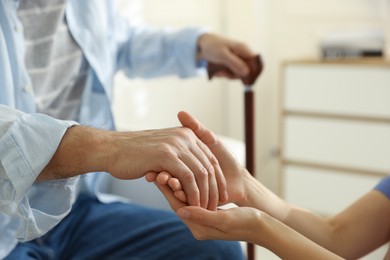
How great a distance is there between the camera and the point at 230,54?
1.59 metres

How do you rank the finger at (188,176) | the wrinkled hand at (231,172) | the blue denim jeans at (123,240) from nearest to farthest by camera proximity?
the finger at (188,176)
the wrinkled hand at (231,172)
the blue denim jeans at (123,240)

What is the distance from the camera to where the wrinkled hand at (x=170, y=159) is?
90 cm

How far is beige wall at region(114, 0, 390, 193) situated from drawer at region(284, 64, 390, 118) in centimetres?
36

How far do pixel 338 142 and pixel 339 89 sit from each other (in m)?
0.27

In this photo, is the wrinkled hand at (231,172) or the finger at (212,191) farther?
the wrinkled hand at (231,172)

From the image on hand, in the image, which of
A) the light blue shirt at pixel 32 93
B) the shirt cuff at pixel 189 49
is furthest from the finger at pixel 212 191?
the shirt cuff at pixel 189 49

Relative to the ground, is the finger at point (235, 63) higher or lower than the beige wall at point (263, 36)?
higher

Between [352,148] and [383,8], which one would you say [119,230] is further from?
[383,8]

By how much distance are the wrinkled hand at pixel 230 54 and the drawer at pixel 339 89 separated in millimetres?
1417

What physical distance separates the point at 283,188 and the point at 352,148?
17.7 inches

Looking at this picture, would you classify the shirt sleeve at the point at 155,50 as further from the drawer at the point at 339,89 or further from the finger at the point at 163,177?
the drawer at the point at 339,89

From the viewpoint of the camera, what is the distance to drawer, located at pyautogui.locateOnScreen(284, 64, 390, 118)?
284 centimetres

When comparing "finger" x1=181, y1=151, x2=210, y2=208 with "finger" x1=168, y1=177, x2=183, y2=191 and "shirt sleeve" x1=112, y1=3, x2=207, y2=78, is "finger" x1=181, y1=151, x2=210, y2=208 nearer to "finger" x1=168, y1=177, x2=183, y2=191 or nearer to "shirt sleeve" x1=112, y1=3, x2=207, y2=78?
"finger" x1=168, y1=177, x2=183, y2=191

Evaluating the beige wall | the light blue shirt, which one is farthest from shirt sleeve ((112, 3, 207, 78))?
the beige wall
